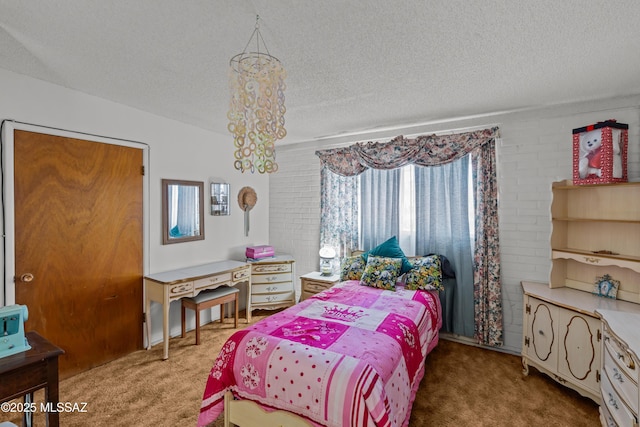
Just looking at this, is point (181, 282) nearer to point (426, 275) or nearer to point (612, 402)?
point (426, 275)

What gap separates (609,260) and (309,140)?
11.6 feet

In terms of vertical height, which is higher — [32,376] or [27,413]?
[32,376]

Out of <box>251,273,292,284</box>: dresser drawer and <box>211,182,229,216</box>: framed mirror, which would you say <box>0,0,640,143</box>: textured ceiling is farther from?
<box>251,273,292,284</box>: dresser drawer

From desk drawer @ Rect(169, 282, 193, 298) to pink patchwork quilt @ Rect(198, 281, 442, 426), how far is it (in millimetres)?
1217

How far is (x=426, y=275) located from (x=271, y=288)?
6.76 ft

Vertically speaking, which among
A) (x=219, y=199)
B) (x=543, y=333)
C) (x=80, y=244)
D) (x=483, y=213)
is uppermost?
(x=219, y=199)

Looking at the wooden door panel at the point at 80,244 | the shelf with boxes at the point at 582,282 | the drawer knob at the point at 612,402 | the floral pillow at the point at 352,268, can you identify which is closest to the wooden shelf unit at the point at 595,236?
the shelf with boxes at the point at 582,282

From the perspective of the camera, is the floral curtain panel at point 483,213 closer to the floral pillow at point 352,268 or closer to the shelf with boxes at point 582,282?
the shelf with boxes at point 582,282

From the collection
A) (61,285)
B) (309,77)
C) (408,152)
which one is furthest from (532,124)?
(61,285)

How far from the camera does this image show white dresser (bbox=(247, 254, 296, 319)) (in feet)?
13.4

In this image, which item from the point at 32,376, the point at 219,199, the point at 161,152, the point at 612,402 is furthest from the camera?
the point at 219,199

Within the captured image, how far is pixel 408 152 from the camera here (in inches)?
140

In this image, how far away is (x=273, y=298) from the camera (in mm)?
4145

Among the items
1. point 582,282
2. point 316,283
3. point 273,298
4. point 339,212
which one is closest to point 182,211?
point 273,298
